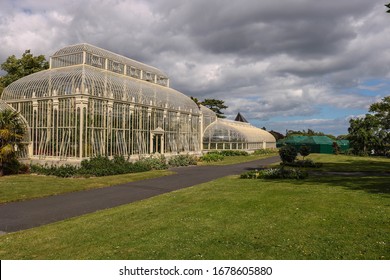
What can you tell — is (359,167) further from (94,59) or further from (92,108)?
(94,59)

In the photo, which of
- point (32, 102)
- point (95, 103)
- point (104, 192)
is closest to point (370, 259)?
point (104, 192)

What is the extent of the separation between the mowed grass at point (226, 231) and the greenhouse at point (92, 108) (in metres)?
14.2

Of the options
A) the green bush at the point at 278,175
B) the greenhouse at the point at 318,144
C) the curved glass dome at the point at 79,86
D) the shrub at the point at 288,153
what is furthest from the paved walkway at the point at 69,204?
the greenhouse at the point at 318,144

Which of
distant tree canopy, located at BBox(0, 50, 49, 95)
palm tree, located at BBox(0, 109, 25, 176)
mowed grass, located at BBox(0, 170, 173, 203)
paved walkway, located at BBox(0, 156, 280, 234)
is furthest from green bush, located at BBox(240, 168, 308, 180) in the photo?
distant tree canopy, located at BBox(0, 50, 49, 95)

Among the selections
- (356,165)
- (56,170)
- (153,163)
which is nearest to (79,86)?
(56,170)

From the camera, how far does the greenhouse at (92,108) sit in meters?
25.4

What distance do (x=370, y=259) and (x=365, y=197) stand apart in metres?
7.57

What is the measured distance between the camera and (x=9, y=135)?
23031 millimetres

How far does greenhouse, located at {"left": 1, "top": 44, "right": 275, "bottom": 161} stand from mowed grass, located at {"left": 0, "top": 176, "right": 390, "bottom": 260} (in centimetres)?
1417

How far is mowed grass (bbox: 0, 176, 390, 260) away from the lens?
730cm

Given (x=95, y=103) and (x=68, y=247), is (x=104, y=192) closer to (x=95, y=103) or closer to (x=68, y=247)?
(x=68, y=247)

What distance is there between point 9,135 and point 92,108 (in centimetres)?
654

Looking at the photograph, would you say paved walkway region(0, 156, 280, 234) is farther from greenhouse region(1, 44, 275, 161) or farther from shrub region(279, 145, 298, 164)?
shrub region(279, 145, 298, 164)

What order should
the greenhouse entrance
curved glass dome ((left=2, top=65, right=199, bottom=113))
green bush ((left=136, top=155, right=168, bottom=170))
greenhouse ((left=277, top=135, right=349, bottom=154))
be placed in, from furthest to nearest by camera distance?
greenhouse ((left=277, top=135, right=349, bottom=154)), the greenhouse entrance, green bush ((left=136, top=155, right=168, bottom=170)), curved glass dome ((left=2, top=65, right=199, bottom=113))
